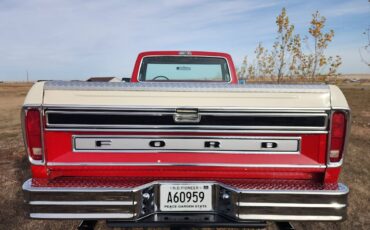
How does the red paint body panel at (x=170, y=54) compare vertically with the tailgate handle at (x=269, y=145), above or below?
above

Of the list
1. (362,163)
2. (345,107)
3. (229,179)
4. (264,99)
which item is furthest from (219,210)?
(362,163)

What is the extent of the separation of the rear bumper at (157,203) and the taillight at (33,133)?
248 millimetres

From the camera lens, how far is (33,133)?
2303mm

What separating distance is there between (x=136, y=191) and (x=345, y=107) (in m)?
1.73

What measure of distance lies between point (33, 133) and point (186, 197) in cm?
130

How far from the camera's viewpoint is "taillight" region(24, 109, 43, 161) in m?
2.27

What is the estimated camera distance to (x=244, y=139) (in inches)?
92.9

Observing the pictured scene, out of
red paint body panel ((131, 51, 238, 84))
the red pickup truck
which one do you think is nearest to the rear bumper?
the red pickup truck

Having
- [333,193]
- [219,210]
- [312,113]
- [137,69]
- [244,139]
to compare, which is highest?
[137,69]

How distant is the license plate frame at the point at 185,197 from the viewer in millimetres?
2256

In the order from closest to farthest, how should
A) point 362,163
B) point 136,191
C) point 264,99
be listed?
1. point 136,191
2. point 264,99
3. point 362,163

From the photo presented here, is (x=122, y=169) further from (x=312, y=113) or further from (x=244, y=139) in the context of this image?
(x=312, y=113)

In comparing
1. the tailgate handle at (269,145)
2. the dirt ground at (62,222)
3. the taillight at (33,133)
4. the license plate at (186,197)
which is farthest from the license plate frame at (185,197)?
the dirt ground at (62,222)

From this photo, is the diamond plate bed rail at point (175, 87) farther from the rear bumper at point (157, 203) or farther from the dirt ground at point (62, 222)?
the dirt ground at point (62, 222)
